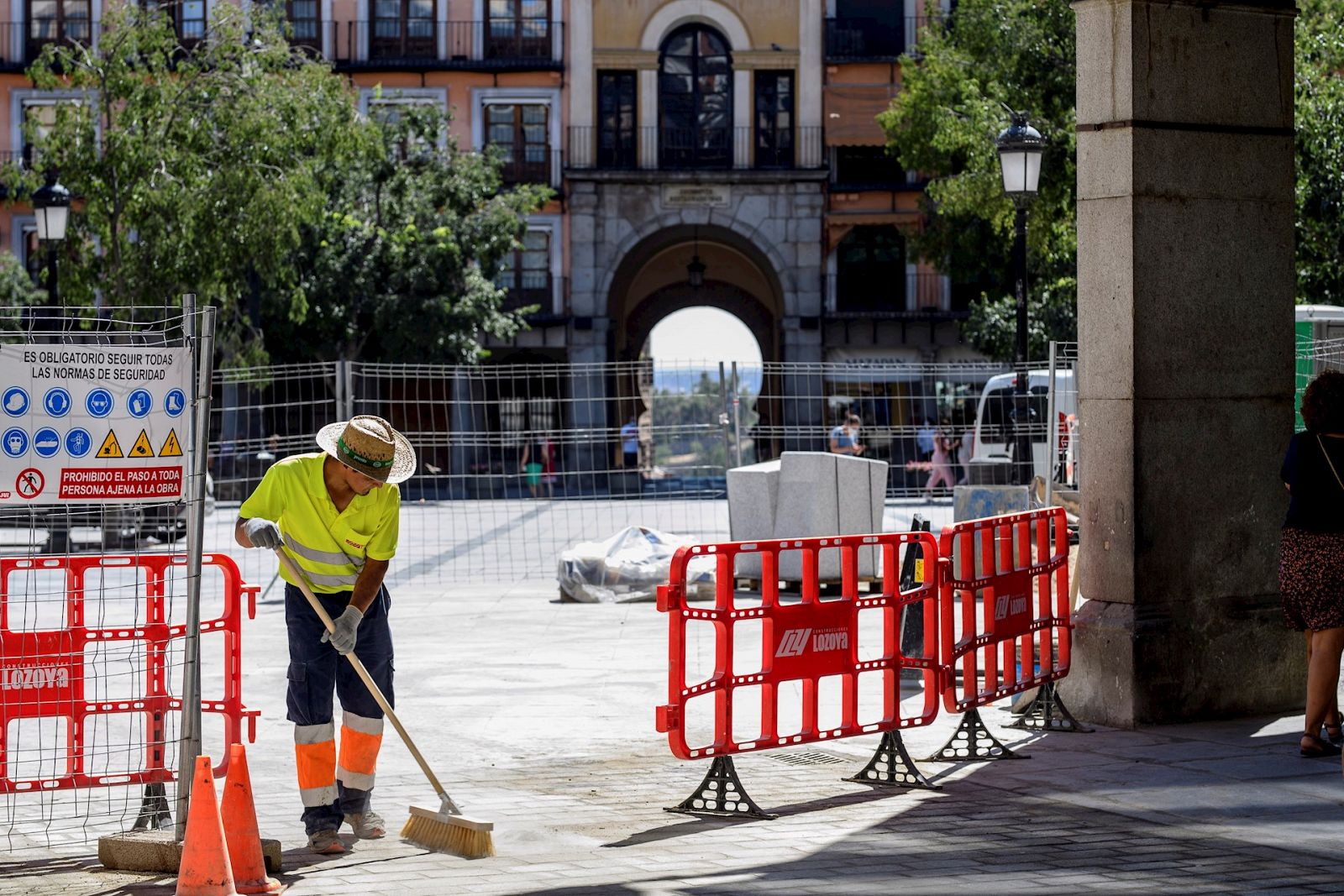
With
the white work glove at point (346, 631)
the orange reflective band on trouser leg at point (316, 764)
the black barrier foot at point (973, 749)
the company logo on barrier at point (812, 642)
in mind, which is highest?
the white work glove at point (346, 631)

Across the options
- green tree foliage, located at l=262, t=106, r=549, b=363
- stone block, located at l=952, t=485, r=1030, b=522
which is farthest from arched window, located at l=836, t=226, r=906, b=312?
stone block, located at l=952, t=485, r=1030, b=522

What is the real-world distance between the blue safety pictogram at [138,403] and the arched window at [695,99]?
3648cm

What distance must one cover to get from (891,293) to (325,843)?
124ft

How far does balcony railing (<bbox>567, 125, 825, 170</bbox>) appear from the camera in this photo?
4238 centimetres

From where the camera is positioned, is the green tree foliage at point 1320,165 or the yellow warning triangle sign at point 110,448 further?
the green tree foliage at point 1320,165

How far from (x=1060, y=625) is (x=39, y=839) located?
16.6 feet

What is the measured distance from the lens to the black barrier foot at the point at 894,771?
8000 mm

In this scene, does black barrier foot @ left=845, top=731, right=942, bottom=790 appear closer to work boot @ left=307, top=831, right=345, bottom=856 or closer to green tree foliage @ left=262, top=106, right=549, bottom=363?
work boot @ left=307, top=831, right=345, bottom=856

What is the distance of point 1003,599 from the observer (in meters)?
8.95

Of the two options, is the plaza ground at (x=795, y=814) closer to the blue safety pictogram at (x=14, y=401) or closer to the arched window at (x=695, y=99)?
the blue safety pictogram at (x=14, y=401)

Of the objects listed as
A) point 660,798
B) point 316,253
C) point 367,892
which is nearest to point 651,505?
point 660,798

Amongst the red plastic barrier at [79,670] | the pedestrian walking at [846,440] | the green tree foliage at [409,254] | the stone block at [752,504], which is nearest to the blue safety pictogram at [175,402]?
the red plastic barrier at [79,670]

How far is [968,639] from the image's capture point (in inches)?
340

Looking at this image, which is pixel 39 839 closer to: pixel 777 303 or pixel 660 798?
pixel 660 798
